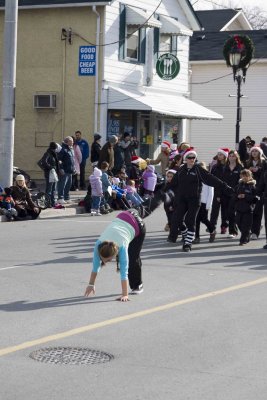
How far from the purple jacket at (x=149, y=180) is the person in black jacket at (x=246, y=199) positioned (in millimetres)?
7538

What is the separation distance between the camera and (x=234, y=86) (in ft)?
147

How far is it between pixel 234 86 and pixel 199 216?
27.8 metres

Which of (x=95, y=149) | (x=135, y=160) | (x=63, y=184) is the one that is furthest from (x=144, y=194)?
(x=95, y=149)

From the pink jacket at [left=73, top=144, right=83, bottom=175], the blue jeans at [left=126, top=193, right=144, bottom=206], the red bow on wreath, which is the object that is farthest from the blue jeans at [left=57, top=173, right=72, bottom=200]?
the red bow on wreath

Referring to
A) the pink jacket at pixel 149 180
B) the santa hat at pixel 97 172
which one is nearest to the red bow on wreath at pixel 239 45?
the pink jacket at pixel 149 180

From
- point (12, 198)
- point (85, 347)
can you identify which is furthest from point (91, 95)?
point (85, 347)

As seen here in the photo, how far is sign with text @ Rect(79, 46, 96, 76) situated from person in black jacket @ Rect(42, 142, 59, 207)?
7289mm

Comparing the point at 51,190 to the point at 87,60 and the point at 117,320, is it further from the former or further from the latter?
the point at 117,320

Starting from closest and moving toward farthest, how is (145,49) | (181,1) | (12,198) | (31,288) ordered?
(31,288) → (12,198) → (145,49) → (181,1)

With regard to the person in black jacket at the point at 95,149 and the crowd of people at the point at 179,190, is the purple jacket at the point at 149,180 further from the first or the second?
the person in black jacket at the point at 95,149

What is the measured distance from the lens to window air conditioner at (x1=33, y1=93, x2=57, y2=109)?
30.7 m

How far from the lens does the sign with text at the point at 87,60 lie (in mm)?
30062

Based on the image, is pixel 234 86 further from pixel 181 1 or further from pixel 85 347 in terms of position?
pixel 85 347

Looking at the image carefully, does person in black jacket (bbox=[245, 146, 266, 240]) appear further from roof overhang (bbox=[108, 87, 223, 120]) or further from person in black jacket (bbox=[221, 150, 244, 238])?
roof overhang (bbox=[108, 87, 223, 120])
